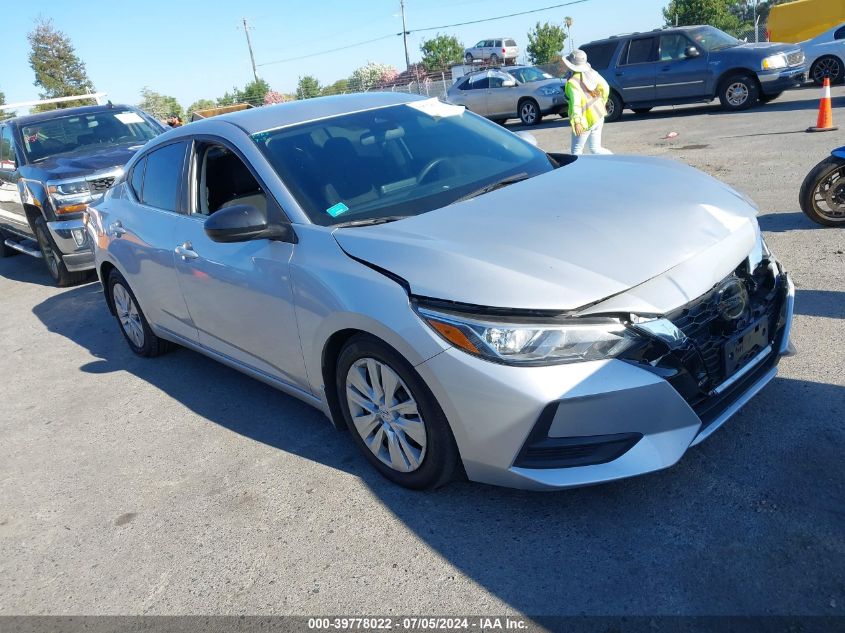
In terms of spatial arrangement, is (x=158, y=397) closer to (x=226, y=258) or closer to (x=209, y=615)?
(x=226, y=258)

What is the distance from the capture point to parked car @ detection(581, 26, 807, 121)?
14773 mm

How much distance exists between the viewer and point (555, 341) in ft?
8.71

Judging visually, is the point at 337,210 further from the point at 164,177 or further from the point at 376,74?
the point at 376,74

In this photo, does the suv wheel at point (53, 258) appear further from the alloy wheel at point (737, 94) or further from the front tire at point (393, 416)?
the alloy wheel at point (737, 94)

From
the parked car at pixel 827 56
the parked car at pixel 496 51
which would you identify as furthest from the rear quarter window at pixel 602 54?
the parked car at pixel 496 51

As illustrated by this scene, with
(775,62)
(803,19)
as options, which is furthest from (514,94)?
(803,19)

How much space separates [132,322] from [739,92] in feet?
44.8

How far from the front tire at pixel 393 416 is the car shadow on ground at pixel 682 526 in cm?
16

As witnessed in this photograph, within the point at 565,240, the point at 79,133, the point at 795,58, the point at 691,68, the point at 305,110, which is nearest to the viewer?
the point at 565,240

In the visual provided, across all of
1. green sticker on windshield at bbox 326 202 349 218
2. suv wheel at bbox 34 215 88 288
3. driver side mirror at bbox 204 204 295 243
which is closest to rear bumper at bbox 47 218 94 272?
suv wheel at bbox 34 215 88 288

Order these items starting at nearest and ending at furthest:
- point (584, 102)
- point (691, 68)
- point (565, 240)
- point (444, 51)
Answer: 1. point (565, 240)
2. point (584, 102)
3. point (691, 68)
4. point (444, 51)

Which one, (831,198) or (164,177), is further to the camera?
(831,198)

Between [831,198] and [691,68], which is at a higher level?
[691,68]

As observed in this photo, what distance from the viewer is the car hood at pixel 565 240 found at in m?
2.73
